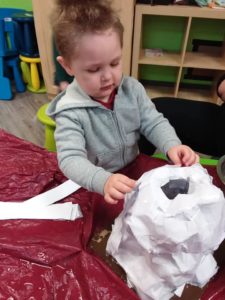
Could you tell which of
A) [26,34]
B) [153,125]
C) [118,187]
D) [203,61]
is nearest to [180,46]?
[203,61]

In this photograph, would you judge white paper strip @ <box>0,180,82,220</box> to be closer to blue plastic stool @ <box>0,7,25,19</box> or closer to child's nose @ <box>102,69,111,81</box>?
child's nose @ <box>102,69,111,81</box>

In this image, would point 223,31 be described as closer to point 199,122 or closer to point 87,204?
point 199,122

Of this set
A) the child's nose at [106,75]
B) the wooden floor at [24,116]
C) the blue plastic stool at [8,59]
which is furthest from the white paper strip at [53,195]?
the blue plastic stool at [8,59]

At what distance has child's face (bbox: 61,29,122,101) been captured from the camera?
20.9 inches

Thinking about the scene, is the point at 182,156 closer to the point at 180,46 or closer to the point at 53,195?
the point at 53,195

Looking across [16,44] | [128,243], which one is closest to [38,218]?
[128,243]

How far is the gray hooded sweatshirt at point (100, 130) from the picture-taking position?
58 centimetres

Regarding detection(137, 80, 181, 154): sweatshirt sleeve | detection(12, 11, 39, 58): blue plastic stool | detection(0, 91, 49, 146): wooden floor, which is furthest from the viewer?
detection(12, 11, 39, 58): blue plastic stool

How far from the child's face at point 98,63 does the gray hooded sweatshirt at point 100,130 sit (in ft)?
0.16

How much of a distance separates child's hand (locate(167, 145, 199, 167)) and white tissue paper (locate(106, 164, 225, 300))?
4cm

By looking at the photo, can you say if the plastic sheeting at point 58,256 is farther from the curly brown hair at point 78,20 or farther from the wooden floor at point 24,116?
the wooden floor at point 24,116

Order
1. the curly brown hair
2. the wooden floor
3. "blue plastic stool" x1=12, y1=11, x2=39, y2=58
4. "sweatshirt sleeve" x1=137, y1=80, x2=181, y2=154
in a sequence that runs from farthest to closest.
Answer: "blue plastic stool" x1=12, y1=11, x2=39, y2=58, the wooden floor, "sweatshirt sleeve" x1=137, y1=80, x2=181, y2=154, the curly brown hair

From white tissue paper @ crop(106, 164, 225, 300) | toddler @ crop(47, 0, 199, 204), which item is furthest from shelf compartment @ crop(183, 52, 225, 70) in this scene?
white tissue paper @ crop(106, 164, 225, 300)

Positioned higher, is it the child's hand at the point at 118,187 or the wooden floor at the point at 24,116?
the child's hand at the point at 118,187
